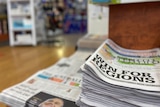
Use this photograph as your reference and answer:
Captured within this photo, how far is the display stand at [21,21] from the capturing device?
3.27 m

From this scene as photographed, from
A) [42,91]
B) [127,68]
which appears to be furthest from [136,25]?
[42,91]

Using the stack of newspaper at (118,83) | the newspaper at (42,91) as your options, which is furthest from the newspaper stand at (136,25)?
the newspaper at (42,91)

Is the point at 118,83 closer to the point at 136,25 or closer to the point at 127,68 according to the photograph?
the point at 127,68

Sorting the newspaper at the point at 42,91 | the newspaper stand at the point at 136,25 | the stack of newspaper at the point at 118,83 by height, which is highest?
the newspaper stand at the point at 136,25

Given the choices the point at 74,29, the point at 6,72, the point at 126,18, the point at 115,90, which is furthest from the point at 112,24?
the point at 74,29

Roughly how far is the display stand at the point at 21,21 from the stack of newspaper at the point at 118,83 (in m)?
3.04

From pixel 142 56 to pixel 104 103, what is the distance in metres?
0.22

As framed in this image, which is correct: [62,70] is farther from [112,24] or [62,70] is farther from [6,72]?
[6,72]

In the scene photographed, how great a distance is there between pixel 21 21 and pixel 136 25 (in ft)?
10.1

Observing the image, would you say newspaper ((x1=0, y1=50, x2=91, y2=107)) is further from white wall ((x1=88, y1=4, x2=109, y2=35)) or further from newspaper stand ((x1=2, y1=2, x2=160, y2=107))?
white wall ((x1=88, y1=4, x2=109, y2=35))

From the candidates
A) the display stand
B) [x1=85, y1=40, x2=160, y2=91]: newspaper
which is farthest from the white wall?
[x1=85, y1=40, x2=160, y2=91]: newspaper

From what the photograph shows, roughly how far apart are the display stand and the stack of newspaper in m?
3.04

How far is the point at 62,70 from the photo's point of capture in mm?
902

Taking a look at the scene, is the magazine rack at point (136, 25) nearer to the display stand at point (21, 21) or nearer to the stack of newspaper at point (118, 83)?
the stack of newspaper at point (118, 83)
